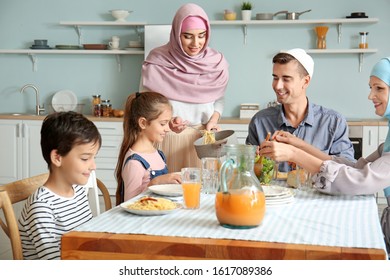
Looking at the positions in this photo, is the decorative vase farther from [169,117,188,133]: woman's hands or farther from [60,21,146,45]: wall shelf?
[169,117,188,133]: woman's hands

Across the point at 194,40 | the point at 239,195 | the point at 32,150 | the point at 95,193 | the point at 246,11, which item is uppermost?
the point at 246,11

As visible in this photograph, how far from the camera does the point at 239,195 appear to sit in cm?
Answer: 143

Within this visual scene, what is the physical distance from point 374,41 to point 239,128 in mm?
1421

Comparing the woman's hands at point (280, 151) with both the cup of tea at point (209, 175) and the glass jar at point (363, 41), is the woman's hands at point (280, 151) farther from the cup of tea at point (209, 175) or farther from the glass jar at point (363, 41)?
the glass jar at point (363, 41)

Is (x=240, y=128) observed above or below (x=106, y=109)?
A: below

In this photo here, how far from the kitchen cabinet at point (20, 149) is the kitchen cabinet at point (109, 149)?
53 cm

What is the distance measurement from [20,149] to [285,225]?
4320 mm

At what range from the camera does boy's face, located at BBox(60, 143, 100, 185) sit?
71.8 inches

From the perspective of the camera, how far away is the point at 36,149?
544cm

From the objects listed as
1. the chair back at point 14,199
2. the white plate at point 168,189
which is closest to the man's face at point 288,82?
the white plate at point 168,189

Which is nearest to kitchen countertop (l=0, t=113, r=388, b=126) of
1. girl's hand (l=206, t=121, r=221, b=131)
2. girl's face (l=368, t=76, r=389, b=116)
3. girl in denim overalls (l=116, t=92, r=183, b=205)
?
girl's hand (l=206, t=121, r=221, b=131)

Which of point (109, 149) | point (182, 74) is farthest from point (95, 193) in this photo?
point (109, 149)

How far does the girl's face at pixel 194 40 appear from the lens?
312 cm

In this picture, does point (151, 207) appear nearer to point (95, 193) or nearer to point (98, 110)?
point (95, 193)
